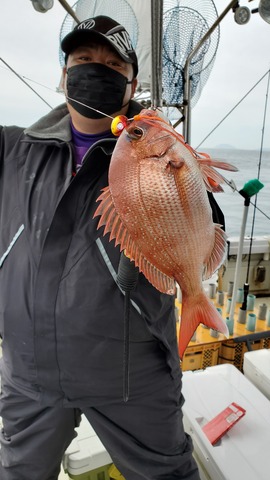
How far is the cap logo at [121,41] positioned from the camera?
4.74 ft

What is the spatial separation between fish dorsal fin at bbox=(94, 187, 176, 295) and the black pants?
2.32ft

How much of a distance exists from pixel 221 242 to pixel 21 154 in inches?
42.1

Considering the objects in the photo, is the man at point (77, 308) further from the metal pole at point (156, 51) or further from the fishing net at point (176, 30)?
the fishing net at point (176, 30)

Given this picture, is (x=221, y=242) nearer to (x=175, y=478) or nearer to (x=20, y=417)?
(x=175, y=478)

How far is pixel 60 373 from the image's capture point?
1444mm

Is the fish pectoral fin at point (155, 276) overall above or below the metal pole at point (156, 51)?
below

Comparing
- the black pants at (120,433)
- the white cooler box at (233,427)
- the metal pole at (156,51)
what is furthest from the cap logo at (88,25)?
the white cooler box at (233,427)

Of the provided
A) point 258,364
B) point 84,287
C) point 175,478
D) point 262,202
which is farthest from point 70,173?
point 262,202

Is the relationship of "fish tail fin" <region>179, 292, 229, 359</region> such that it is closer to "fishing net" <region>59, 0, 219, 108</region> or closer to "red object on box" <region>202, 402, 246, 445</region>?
"red object on box" <region>202, 402, 246, 445</region>

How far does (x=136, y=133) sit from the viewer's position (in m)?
0.92

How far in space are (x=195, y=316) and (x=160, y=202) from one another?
39cm

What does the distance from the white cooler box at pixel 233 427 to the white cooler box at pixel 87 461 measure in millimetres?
559

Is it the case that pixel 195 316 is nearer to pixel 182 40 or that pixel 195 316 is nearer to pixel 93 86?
pixel 93 86

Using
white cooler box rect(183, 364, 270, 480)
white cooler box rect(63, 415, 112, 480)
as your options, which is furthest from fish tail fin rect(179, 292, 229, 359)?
white cooler box rect(63, 415, 112, 480)
